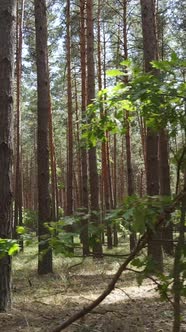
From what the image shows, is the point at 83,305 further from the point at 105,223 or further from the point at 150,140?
the point at 105,223

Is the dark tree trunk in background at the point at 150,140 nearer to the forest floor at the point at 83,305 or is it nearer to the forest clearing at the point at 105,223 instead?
the forest clearing at the point at 105,223

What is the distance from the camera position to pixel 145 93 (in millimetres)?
2059

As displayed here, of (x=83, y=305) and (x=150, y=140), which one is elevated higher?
(x=150, y=140)

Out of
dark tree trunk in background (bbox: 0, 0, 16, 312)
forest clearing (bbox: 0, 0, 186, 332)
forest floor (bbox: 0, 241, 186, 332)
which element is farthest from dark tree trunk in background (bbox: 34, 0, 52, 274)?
dark tree trunk in background (bbox: 0, 0, 16, 312)

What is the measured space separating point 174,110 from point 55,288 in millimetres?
6729

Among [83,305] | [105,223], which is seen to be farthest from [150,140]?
[105,223]

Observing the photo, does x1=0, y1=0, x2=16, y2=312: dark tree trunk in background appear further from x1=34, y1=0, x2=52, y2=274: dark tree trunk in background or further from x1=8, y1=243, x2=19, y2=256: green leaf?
x1=34, y1=0, x2=52, y2=274: dark tree trunk in background

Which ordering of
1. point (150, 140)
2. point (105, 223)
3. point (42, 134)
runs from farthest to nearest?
point (42, 134)
point (150, 140)
point (105, 223)

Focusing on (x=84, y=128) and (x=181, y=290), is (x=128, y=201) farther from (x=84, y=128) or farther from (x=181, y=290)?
(x=84, y=128)

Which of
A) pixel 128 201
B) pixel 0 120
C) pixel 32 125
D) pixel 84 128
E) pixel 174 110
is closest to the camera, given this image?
pixel 128 201

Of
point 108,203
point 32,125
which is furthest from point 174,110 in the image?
point 32,125

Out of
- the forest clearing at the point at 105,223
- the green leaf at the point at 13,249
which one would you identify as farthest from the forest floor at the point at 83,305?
the green leaf at the point at 13,249

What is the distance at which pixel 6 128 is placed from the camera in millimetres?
5785

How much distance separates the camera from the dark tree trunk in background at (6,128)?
5.71 m
